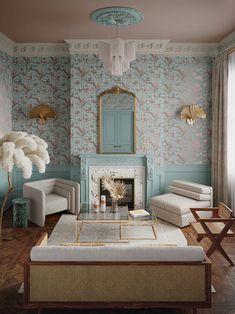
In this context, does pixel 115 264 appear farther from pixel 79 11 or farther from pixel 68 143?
pixel 68 143

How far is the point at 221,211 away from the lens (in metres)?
4.92

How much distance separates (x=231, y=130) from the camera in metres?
6.49

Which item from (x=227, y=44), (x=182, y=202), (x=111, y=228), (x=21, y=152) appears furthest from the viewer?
(x=227, y=44)

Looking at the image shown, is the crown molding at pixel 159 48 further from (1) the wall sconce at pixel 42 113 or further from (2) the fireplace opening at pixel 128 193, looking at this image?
(2) the fireplace opening at pixel 128 193

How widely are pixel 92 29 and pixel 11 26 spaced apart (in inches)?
55.1

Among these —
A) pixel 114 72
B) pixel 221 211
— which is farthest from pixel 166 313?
pixel 114 72

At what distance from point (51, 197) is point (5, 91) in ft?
7.83

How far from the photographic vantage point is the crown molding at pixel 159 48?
679 cm

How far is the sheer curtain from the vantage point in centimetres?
640

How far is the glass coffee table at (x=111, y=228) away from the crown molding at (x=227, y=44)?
11.4ft

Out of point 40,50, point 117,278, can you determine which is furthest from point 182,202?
point 40,50

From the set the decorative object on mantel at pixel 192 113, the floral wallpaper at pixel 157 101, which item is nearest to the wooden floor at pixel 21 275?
the floral wallpaper at pixel 157 101

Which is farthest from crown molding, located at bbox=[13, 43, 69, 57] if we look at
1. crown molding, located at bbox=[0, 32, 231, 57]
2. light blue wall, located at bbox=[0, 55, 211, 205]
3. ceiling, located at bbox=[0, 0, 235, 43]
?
ceiling, located at bbox=[0, 0, 235, 43]

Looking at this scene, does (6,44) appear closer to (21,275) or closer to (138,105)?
(138,105)
